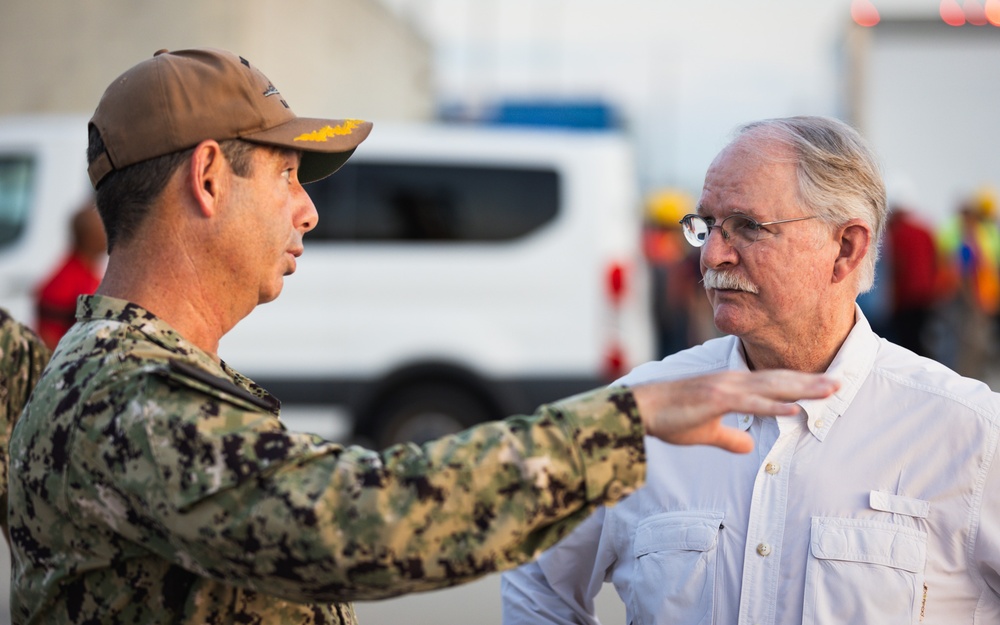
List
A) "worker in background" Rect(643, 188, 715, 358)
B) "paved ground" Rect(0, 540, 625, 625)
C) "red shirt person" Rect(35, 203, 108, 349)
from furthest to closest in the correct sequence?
"worker in background" Rect(643, 188, 715, 358), "red shirt person" Rect(35, 203, 108, 349), "paved ground" Rect(0, 540, 625, 625)

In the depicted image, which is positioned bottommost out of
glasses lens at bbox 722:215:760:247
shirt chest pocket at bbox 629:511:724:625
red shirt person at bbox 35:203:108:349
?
red shirt person at bbox 35:203:108:349

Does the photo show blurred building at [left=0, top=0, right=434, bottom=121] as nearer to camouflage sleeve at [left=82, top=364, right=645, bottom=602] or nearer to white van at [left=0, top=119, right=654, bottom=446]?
white van at [left=0, top=119, right=654, bottom=446]

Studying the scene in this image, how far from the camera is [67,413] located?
156 centimetres

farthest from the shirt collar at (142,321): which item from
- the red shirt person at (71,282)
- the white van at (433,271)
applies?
the white van at (433,271)

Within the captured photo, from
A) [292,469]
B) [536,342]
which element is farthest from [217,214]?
[536,342]

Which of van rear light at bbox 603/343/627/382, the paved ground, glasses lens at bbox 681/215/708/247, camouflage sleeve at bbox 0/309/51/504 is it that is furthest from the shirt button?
van rear light at bbox 603/343/627/382

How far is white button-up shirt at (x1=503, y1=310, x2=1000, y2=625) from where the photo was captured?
2166 mm

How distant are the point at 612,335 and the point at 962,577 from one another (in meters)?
6.22

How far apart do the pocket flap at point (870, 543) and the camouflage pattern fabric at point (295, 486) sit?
0.88 m

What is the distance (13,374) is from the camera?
268 cm

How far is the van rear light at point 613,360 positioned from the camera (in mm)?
8336

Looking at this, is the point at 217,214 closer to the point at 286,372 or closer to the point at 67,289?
the point at 67,289

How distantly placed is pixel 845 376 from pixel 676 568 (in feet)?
1.78

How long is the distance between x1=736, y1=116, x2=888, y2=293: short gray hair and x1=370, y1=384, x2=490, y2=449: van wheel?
6.19 metres
